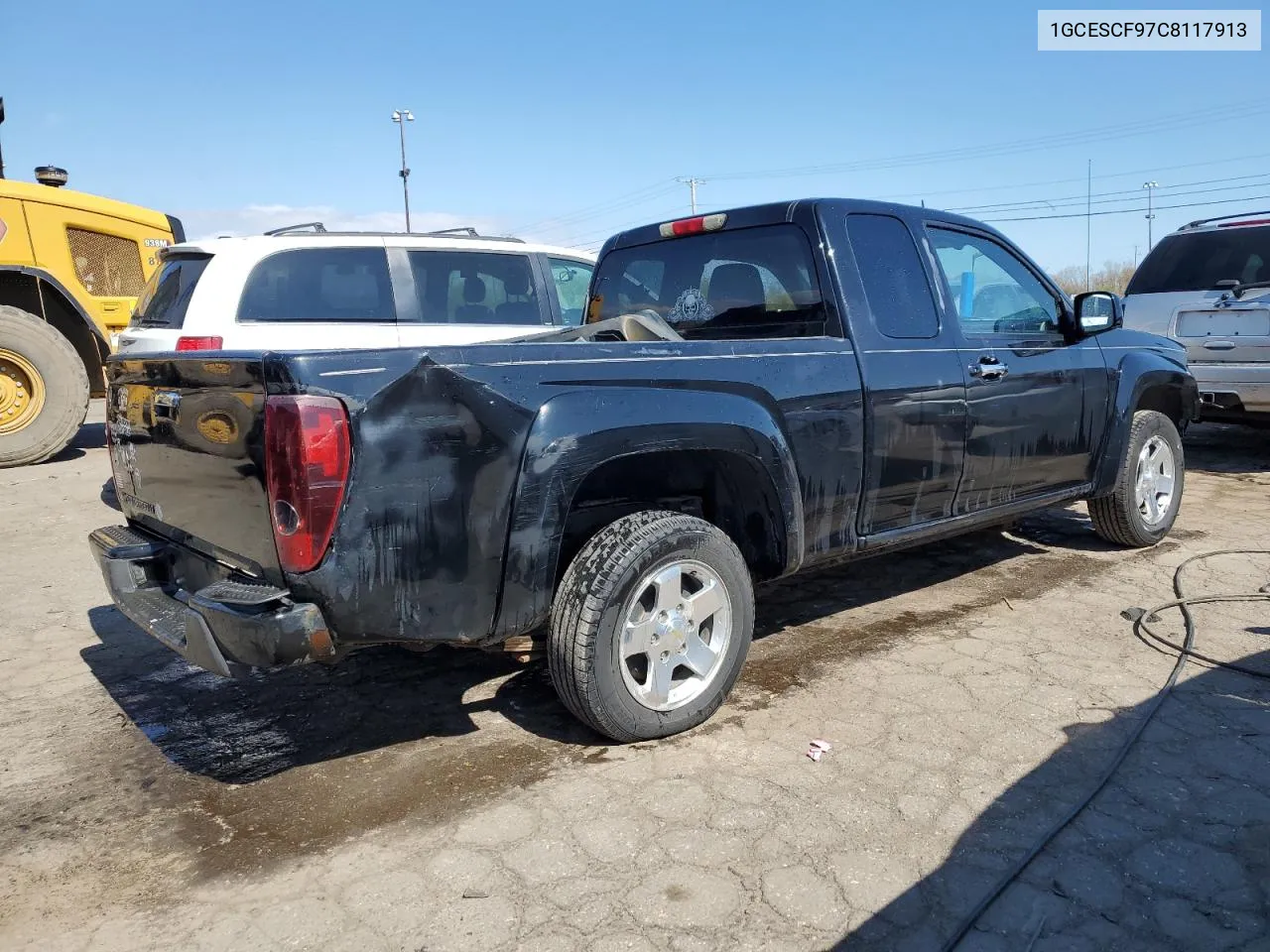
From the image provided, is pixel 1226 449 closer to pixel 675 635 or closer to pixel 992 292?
pixel 992 292

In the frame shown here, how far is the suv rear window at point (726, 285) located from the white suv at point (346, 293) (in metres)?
2.37

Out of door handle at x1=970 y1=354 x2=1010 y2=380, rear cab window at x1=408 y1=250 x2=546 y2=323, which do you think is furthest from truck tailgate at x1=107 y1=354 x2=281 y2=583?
rear cab window at x1=408 y1=250 x2=546 y2=323

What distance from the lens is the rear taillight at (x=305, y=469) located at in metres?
2.40

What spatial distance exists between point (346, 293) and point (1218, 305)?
270 inches

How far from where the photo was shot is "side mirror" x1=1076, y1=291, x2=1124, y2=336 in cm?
477

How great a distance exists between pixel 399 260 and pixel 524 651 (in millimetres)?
4332

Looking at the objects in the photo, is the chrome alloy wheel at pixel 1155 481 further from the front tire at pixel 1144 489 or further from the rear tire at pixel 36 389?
the rear tire at pixel 36 389

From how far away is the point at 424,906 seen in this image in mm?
2305

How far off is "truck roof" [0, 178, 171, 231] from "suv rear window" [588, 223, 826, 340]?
751 cm

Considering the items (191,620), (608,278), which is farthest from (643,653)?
(608,278)

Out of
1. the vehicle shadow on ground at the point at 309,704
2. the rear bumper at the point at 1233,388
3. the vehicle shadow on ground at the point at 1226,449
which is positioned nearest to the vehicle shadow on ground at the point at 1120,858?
the vehicle shadow on ground at the point at 309,704

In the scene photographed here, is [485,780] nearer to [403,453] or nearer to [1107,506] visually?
→ [403,453]

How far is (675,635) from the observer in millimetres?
3156

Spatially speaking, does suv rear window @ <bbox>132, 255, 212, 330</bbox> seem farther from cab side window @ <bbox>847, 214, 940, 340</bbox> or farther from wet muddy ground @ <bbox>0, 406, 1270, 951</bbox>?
cab side window @ <bbox>847, 214, 940, 340</bbox>
